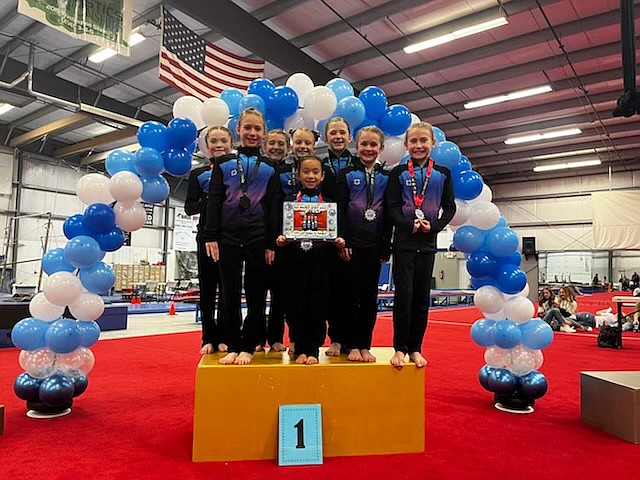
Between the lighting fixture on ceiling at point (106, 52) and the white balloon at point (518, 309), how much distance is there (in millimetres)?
8226

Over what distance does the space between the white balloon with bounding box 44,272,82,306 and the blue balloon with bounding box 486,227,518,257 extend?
2917 millimetres

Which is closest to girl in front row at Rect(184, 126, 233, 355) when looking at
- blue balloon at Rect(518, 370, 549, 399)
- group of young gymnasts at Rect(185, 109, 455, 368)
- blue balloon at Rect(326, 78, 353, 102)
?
group of young gymnasts at Rect(185, 109, 455, 368)

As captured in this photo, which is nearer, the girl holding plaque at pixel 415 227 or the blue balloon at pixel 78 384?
the girl holding plaque at pixel 415 227

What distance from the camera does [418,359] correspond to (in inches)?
104

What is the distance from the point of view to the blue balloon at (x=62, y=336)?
3145 mm

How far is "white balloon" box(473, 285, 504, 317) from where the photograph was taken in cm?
348

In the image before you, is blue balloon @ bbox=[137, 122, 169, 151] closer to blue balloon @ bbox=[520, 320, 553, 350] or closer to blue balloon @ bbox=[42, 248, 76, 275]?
blue balloon @ bbox=[42, 248, 76, 275]

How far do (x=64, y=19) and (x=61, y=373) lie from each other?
4.07 metres

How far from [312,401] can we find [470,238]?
1.75 m

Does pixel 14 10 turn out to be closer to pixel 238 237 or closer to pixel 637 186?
pixel 238 237

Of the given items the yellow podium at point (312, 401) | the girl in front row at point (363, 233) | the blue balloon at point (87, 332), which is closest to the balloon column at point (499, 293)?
the girl in front row at point (363, 233)

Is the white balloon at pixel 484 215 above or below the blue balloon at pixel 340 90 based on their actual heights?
below

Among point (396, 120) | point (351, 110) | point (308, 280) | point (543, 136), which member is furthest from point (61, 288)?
point (543, 136)

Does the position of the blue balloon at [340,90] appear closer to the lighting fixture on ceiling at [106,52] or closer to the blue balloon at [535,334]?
the blue balloon at [535,334]
